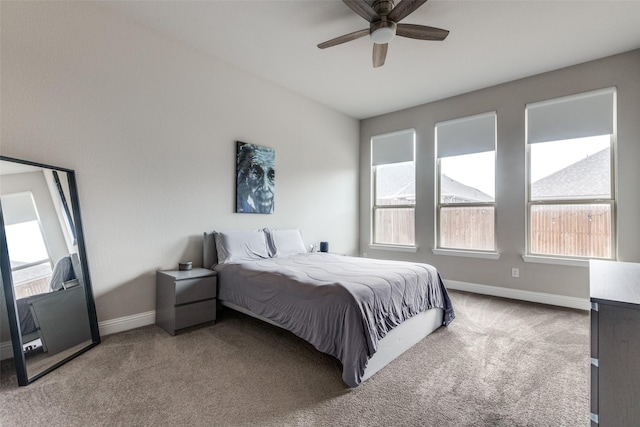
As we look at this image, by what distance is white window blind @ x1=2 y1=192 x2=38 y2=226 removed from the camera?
2018mm

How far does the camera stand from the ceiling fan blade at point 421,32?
98.8 inches

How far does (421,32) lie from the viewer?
102 inches

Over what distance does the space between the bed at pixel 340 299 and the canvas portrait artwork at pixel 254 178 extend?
53 cm

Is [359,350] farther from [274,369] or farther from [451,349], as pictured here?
[451,349]

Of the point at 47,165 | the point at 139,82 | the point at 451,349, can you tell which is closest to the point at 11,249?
the point at 47,165

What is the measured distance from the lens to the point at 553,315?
3.33m

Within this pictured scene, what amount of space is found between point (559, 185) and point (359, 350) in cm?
359

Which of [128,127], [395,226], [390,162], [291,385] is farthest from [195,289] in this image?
[390,162]

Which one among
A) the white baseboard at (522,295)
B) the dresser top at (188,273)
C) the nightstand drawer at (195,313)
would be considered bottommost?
the white baseboard at (522,295)

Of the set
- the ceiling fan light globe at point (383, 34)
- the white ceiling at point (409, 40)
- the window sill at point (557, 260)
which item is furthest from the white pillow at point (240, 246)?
the window sill at point (557, 260)

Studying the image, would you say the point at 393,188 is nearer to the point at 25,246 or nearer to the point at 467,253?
the point at 467,253

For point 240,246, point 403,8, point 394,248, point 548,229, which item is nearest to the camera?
point 403,8

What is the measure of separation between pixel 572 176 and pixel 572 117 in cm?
74

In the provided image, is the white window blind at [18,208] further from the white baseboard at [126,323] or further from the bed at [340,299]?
the bed at [340,299]
